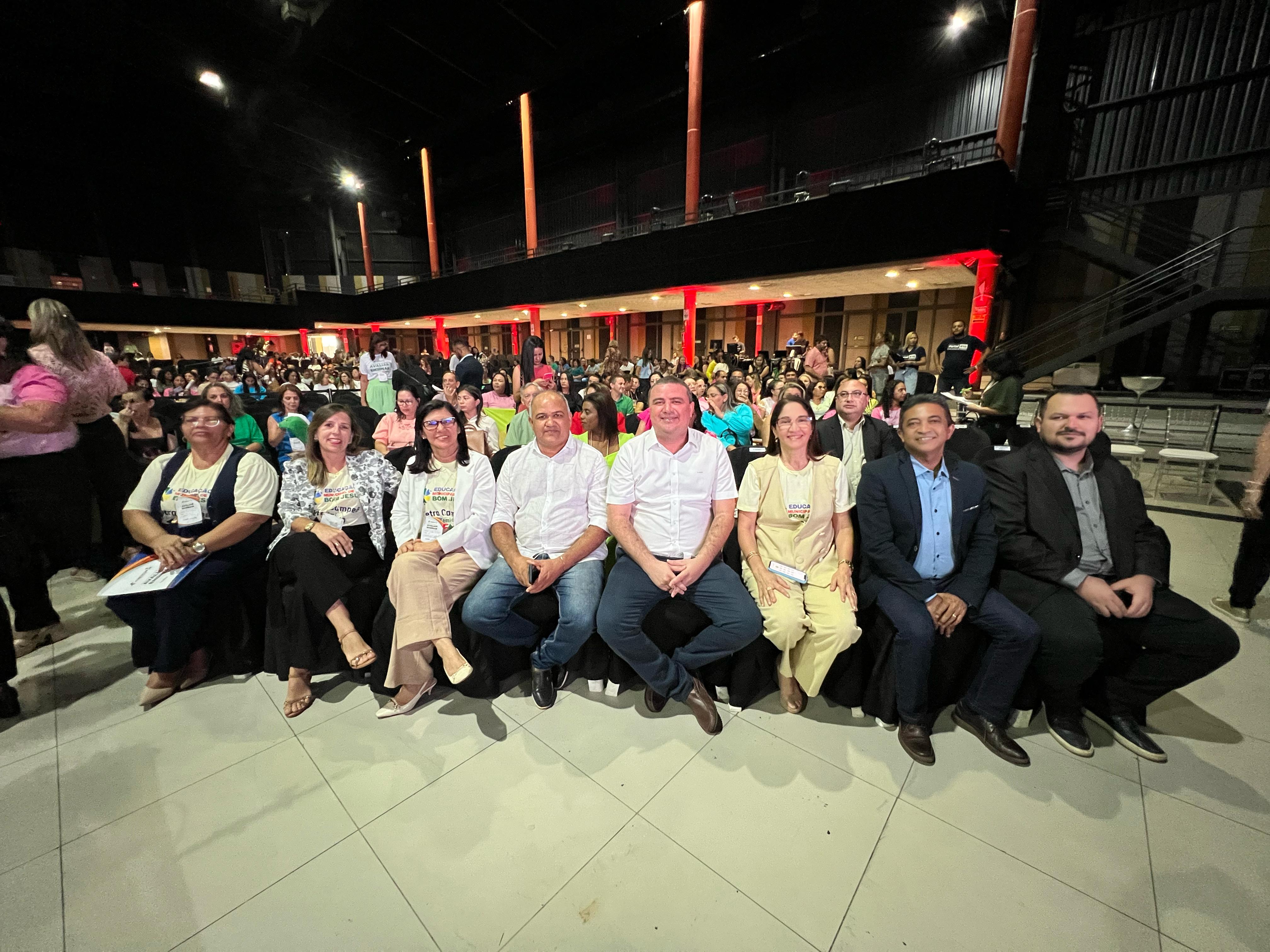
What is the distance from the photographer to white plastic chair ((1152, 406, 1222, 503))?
4.46 m

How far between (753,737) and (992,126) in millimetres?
14466

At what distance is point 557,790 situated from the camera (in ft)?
5.64

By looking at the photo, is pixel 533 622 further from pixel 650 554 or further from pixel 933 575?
pixel 933 575

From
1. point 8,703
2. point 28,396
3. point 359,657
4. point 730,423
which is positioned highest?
point 28,396

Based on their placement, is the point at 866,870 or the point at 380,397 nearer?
the point at 866,870

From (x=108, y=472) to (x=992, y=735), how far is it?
4726 millimetres

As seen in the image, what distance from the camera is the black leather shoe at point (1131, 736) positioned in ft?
5.96

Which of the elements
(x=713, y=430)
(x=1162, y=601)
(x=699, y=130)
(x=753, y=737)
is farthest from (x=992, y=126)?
(x=753, y=737)

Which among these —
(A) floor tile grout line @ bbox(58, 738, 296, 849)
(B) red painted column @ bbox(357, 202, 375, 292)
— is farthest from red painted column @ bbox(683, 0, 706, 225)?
(B) red painted column @ bbox(357, 202, 375, 292)

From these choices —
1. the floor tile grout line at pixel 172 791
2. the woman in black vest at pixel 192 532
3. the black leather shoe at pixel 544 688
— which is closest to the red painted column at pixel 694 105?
the woman in black vest at pixel 192 532

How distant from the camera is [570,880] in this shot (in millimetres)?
A: 1416

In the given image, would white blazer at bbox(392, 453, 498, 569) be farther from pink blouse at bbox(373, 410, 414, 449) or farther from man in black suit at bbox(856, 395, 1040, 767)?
man in black suit at bbox(856, 395, 1040, 767)

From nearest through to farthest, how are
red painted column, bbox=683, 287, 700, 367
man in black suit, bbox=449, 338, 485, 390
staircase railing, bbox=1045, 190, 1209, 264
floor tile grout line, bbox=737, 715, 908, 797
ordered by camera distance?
floor tile grout line, bbox=737, 715, 908, 797 < man in black suit, bbox=449, 338, 485, 390 < staircase railing, bbox=1045, 190, 1209, 264 < red painted column, bbox=683, 287, 700, 367

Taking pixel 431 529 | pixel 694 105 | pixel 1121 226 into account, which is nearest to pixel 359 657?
pixel 431 529
